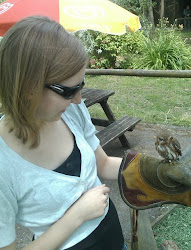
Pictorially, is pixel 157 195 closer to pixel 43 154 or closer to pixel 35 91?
pixel 43 154

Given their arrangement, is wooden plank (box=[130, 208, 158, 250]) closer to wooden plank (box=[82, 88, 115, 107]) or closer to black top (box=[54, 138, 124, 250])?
black top (box=[54, 138, 124, 250])

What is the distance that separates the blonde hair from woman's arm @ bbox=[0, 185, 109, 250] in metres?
0.34

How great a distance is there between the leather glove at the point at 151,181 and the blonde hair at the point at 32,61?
557 millimetres

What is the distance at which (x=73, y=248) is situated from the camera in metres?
1.16

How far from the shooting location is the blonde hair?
3.12 feet

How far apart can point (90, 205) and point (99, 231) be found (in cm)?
18

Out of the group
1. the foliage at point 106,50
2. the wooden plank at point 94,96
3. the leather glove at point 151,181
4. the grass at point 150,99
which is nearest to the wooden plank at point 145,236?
the leather glove at point 151,181

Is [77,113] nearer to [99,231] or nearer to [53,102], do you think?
[53,102]

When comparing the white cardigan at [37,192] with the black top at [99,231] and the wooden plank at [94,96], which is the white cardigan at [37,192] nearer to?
the black top at [99,231]

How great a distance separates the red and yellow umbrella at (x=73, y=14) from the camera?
356 centimetres

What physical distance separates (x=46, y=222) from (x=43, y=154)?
0.24 meters

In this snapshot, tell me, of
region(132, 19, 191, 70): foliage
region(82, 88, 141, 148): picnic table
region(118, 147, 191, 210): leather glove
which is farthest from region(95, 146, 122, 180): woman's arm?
region(132, 19, 191, 70): foliage

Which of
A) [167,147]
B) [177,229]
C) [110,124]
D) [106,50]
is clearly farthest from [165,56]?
[167,147]

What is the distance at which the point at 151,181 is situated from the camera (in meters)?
1.40
